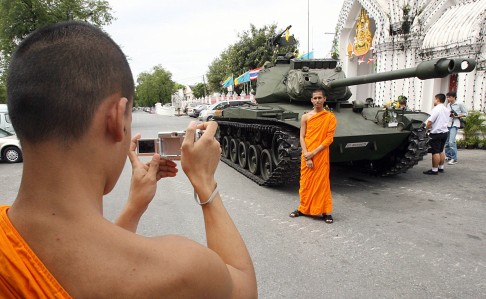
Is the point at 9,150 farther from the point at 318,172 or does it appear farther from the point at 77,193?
the point at 77,193

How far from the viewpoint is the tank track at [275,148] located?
583cm

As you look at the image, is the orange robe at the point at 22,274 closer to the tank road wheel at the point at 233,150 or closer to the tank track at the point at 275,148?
the tank track at the point at 275,148

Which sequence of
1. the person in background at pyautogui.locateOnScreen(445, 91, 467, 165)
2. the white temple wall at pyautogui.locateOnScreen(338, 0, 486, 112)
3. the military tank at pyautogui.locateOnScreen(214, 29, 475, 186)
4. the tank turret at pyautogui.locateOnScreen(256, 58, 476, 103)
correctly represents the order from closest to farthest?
1. the tank turret at pyautogui.locateOnScreen(256, 58, 476, 103)
2. the military tank at pyautogui.locateOnScreen(214, 29, 475, 186)
3. the person in background at pyautogui.locateOnScreen(445, 91, 467, 165)
4. the white temple wall at pyautogui.locateOnScreen(338, 0, 486, 112)

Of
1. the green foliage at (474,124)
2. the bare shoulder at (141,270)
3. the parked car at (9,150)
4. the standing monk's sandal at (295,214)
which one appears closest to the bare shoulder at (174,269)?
the bare shoulder at (141,270)

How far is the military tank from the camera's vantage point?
604 centimetres

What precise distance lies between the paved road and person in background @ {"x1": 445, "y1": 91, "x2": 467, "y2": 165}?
177cm

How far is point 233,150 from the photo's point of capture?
363 inches

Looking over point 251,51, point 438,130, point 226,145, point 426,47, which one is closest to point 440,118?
point 438,130

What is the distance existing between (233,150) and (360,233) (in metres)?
5.18

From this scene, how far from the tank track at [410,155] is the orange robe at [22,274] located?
668 cm

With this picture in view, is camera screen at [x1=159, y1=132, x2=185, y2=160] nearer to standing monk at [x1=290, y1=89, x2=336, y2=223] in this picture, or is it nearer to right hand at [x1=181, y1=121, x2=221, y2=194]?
right hand at [x1=181, y1=121, x2=221, y2=194]

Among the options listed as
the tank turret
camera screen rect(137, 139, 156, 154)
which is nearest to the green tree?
the tank turret

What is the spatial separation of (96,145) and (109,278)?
0.99 feet

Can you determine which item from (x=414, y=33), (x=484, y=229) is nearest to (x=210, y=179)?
(x=484, y=229)
